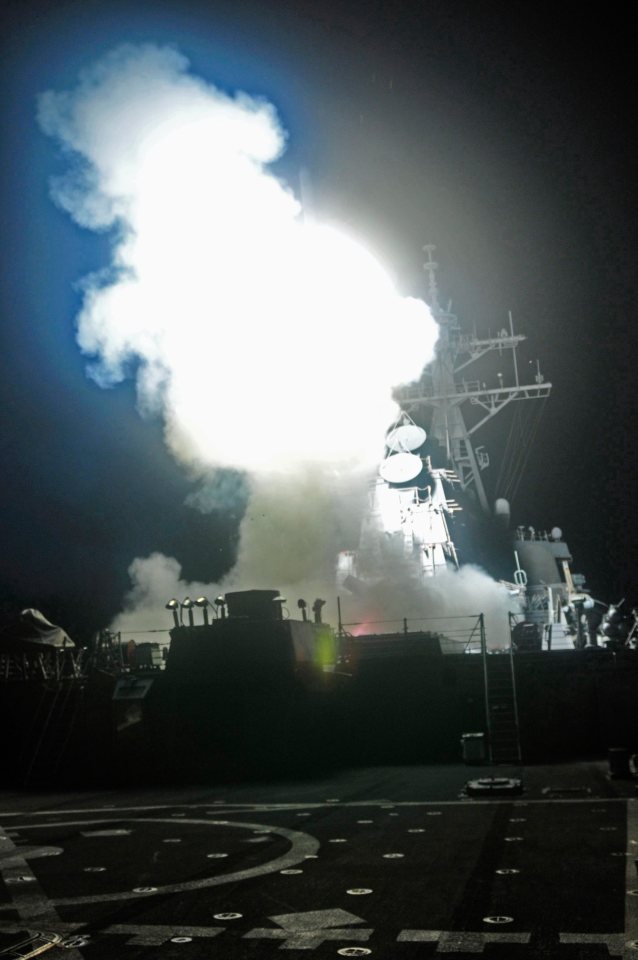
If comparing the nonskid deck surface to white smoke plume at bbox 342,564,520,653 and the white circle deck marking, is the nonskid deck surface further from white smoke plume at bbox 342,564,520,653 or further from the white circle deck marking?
white smoke plume at bbox 342,564,520,653

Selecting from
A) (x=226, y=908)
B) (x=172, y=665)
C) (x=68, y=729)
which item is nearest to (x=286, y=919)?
(x=226, y=908)

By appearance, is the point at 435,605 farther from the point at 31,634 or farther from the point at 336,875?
the point at 336,875

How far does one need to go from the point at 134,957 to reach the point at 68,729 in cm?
1827

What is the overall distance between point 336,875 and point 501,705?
14.6 meters

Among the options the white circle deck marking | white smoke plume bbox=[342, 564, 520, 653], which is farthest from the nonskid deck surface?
white smoke plume bbox=[342, 564, 520, 653]

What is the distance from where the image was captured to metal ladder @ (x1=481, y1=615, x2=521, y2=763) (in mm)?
23109

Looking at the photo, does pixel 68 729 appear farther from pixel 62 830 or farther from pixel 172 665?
pixel 62 830

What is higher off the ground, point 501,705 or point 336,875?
point 501,705

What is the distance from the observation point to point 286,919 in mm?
8578

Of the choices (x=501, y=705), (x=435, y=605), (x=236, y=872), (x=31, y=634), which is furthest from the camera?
(x=435, y=605)

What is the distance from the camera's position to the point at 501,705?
2428 centimetres

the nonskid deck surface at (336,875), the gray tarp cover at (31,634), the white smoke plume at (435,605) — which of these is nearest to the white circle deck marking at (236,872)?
the nonskid deck surface at (336,875)

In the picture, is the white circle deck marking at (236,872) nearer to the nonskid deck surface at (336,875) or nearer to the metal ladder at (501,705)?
the nonskid deck surface at (336,875)

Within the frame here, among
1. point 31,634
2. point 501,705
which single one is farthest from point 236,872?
point 31,634
